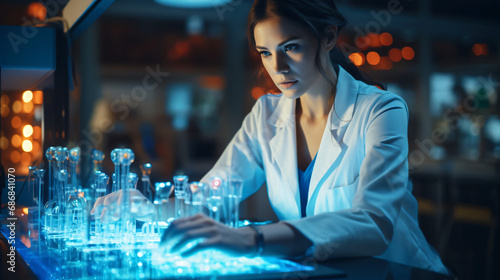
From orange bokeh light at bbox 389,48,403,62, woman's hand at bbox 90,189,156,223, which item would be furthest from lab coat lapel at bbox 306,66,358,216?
orange bokeh light at bbox 389,48,403,62

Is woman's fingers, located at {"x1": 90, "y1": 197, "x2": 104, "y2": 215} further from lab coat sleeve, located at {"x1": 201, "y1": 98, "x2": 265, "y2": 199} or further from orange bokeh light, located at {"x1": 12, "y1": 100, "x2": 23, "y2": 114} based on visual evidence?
orange bokeh light, located at {"x1": 12, "y1": 100, "x2": 23, "y2": 114}

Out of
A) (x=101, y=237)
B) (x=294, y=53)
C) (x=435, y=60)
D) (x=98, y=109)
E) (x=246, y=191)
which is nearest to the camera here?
(x=101, y=237)

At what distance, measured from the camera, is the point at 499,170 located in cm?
416

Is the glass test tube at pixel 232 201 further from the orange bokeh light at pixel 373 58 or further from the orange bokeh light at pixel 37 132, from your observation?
the orange bokeh light at pixel 373 58

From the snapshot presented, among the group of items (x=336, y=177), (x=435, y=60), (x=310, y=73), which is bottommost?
(x=336, y=177)

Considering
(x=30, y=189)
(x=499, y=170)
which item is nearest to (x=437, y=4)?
(x=499, y=170)

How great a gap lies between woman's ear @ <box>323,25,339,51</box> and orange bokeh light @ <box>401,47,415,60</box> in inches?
204

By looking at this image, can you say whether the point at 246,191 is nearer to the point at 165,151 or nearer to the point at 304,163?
the point at 304,163

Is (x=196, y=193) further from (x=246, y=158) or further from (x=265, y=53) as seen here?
(x=246, y=158)

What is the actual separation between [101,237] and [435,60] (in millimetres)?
6638

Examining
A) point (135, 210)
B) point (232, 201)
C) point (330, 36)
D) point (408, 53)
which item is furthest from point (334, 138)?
point (408, 53)

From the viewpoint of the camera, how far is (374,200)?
127 centimetres

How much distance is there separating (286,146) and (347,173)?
0.28m

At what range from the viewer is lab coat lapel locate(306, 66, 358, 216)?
64.9 inches
